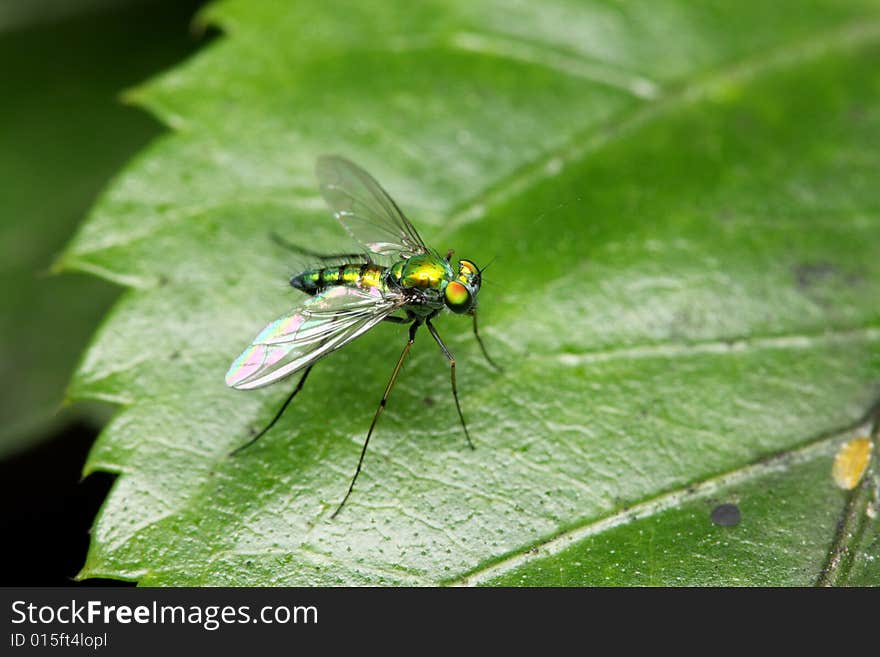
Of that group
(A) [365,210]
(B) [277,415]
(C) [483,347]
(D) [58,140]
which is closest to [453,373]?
(C) [483,347]

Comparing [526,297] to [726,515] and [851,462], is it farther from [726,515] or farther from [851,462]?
[851,462]

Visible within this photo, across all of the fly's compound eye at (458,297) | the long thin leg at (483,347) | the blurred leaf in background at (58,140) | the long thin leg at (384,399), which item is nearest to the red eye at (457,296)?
the fly's compound eye at (458,297)

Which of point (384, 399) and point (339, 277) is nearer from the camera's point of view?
point (384, 399)

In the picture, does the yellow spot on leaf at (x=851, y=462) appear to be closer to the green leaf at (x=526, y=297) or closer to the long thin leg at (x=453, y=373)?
the green leaf at (x=526, y=297)

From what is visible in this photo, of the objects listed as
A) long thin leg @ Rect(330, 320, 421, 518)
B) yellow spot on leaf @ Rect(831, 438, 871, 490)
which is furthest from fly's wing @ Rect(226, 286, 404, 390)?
yellow spot on leaf @ Rect(831, 438, 871, 490)

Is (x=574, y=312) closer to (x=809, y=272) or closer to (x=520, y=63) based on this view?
(x=809, y=272)
